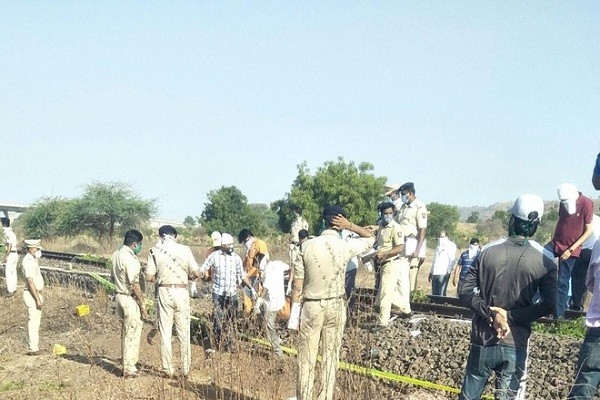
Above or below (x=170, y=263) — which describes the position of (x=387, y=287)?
below

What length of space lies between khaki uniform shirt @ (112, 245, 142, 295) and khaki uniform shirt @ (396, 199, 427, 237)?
4115 millimetres

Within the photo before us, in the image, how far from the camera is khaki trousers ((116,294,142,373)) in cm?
921

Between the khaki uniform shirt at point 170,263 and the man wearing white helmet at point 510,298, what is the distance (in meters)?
4.88

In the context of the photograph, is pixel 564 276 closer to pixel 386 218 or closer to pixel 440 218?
pixel 386 218

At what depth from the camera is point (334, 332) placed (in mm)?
6508

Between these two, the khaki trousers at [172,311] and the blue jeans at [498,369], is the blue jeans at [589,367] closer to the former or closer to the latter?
the blue jeans at [498,369]

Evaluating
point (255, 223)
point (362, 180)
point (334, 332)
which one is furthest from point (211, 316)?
point (255, 223)

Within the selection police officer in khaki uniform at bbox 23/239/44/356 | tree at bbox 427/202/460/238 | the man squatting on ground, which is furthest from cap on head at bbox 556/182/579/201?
tree at bbox 427/202/460/238

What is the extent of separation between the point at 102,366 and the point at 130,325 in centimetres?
108

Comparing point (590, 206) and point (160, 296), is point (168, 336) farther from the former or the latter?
point (590, 206)

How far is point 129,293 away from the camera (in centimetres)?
937

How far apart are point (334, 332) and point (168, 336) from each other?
3.16 m

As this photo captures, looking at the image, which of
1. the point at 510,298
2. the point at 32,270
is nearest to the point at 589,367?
the point at 510,298

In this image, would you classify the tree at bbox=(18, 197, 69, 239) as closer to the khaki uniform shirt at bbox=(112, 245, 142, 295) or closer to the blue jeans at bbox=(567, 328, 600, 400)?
the khaki uniform shirt at bbox=(112, 245, 142, 295)
